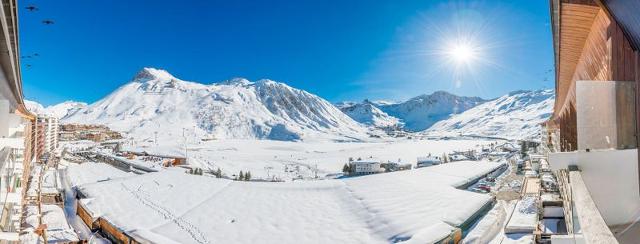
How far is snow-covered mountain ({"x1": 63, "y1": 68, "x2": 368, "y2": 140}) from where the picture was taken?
124162mm

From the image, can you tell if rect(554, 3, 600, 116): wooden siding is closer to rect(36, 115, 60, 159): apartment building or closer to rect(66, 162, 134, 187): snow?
rect(66, 162, 134, 187): snow

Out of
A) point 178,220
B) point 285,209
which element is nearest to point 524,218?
point 285,209

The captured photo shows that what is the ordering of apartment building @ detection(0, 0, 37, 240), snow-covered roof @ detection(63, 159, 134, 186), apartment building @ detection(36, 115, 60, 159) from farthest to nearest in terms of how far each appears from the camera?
apartment building @ detection(36, 115, 60, 159)
snow-covered roof @ detection(63, 159, 134, 186)
apartment building @ detection(0, 0, 37, 240)

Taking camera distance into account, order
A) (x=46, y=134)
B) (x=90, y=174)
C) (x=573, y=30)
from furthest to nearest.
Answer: (x=46, y=134), (x=90, y=174), (x=573, y=30)

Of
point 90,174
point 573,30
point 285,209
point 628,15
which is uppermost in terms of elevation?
point 573,30

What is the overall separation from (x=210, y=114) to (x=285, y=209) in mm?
130184

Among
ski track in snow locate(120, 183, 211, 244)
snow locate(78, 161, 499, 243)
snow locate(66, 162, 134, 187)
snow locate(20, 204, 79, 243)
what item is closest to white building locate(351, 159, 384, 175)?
snow locate(78, 161, 499, 243)

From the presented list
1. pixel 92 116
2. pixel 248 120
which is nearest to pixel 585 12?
pixel 248 120

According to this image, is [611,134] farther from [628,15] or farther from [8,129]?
[8,129]

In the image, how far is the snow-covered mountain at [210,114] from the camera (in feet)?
407

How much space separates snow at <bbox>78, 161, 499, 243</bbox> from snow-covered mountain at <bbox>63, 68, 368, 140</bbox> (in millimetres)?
85179

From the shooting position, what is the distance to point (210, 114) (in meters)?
140

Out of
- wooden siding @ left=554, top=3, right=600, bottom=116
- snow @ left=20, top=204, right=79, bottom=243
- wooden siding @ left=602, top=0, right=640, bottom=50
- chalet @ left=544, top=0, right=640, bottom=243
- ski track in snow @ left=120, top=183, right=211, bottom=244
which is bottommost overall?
snow @ left=20, top=204, right=79, bottom=243

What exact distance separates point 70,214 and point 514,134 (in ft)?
468
